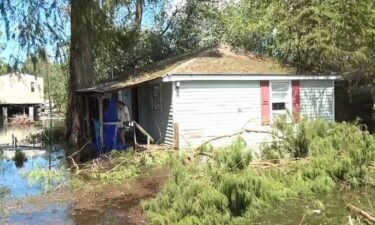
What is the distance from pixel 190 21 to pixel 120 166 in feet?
61.5

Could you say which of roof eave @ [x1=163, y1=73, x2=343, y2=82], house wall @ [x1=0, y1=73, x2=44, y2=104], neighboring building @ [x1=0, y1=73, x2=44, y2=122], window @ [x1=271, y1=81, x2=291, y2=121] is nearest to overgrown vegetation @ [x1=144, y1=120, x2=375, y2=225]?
roof eave @ [x1=163, y1=73, x2=343, y2=82]

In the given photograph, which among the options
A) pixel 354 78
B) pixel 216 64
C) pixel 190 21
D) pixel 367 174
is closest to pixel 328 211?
pixel 367 174

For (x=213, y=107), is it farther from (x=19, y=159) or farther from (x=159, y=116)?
(x=19, y=159)

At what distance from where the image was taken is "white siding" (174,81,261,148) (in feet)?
58.6

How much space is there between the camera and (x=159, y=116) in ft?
65.1

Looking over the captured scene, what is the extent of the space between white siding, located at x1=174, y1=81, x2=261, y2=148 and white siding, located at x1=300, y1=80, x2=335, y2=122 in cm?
226

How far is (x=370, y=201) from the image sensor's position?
33.5 feet

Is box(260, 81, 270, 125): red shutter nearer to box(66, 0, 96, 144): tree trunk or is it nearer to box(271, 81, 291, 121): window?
box(271, 81, 291, 121): window

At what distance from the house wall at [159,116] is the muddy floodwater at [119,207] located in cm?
591

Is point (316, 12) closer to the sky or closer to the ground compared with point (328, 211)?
closer to the sky

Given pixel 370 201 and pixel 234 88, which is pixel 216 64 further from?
pixel 370 201

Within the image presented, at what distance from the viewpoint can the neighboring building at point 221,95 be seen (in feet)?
58.6

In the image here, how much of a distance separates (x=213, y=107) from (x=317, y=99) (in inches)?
199

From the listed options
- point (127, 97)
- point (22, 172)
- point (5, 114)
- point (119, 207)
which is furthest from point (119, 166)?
point (5, 114)
